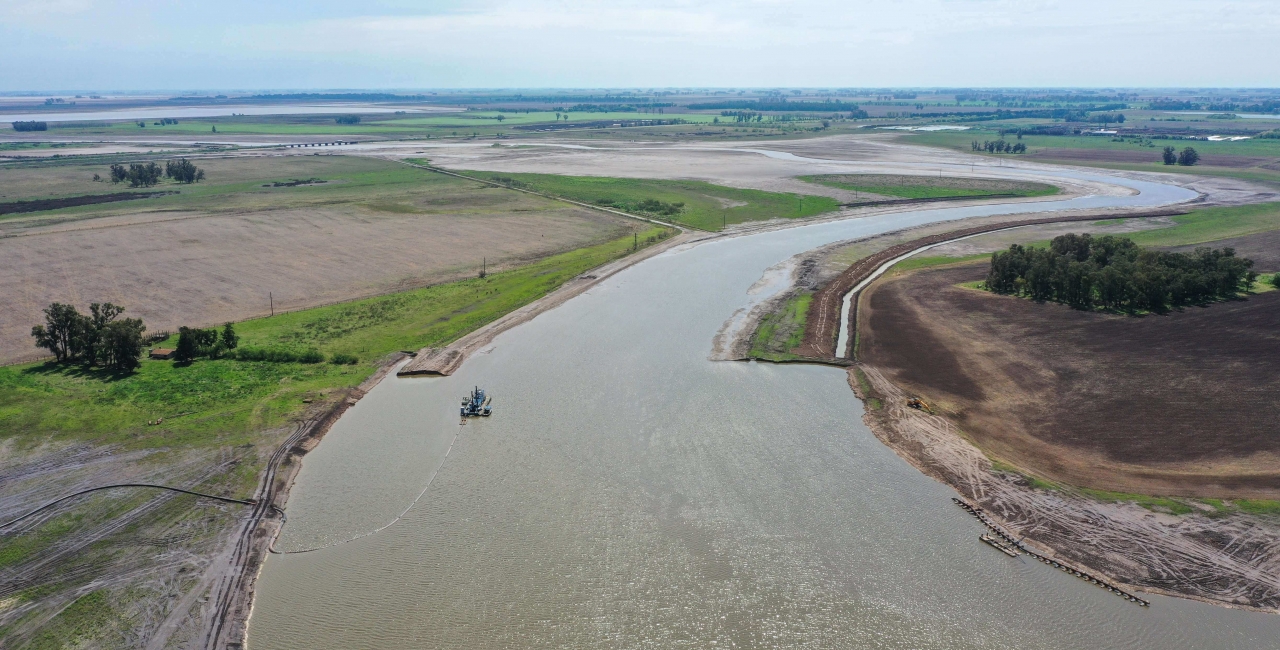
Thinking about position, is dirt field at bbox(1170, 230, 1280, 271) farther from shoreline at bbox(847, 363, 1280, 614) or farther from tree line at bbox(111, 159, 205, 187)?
tree line at bbox(111, 159, 205, 187)

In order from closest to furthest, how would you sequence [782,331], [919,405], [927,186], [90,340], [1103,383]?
1. [919,405]
2. [1103,383]
3. [90,340]
4. [782,331]
5. [927,186]

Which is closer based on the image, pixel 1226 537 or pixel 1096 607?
pixel 1096 607

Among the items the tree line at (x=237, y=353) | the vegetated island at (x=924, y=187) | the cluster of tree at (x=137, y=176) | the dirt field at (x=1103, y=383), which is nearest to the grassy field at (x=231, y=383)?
the tree line at (x=237, y=353)

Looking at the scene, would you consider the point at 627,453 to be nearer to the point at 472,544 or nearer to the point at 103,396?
A: the point at 472,544

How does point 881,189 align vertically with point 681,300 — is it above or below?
above

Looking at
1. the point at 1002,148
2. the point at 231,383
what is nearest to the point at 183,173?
the point at 231,383

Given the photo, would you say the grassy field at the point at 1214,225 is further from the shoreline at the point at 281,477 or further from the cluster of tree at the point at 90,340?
the cluster of tree at the point at 90,340

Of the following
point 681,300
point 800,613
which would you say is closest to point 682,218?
point 681,300

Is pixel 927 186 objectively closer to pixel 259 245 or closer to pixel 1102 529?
pixel 259 245
